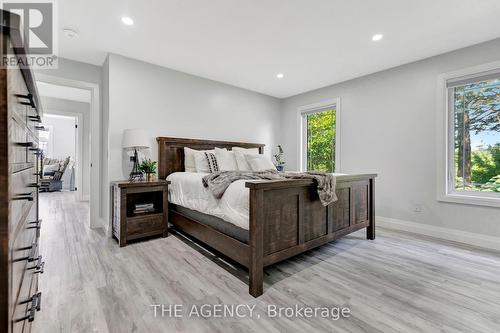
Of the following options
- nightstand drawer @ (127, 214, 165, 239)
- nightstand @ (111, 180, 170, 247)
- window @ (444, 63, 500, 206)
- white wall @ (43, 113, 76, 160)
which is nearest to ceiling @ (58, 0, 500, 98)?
window @ (444, 63, 500, 206)

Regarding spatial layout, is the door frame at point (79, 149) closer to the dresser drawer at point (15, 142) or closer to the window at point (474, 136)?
the dresser drawer at point (15, 142)

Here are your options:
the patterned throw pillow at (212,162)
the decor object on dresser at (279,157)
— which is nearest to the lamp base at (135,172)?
the patterned throw pillow at (212,162)

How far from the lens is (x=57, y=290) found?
6.02 ft

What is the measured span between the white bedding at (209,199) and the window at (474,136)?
2989 millimetres

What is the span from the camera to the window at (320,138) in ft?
15.0

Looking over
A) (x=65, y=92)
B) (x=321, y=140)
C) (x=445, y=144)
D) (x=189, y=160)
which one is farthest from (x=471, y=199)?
(x=65, y=92)

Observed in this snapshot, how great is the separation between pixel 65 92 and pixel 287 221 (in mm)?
5663

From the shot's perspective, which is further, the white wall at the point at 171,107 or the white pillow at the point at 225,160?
the white pillow at the point at 225,160

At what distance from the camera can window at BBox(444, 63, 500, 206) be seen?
288cm

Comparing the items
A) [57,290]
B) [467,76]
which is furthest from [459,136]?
[57,290]

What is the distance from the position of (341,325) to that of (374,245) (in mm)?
1708

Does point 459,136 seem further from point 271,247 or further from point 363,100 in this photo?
point 271,247

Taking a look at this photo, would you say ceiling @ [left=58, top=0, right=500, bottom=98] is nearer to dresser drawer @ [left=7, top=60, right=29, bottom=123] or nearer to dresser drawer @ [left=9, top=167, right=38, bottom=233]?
dresser drawer @ [left=7, top=60, right=29, bottom=123]

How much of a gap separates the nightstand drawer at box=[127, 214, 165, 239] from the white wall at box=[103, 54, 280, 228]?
2.54ft
